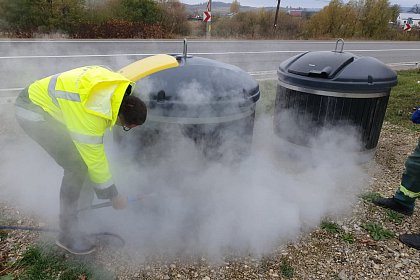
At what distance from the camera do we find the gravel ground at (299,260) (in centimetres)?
239

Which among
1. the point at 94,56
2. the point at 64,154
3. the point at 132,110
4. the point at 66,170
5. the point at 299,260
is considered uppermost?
the point at 132,110

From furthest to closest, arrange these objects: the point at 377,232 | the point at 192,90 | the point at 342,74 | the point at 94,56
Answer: the point at 94,56 → the point at 342,74 → the point at 377,232 → the point at 192,90

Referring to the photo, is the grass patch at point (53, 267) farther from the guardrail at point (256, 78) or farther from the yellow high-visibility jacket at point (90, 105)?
the guardrail at point (256, 78)

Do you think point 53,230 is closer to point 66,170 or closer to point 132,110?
point 66,170

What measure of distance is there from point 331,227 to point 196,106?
60.9 inches

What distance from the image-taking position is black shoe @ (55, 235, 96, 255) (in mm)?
2420

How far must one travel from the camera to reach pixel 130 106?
2039mm

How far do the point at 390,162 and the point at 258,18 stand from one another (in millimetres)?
19974

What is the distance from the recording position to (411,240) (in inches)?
109

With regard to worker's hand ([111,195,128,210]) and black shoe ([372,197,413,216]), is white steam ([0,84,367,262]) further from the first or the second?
worker's hand ([111,195,128,210])

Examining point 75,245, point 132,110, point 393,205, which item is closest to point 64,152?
point 132,110

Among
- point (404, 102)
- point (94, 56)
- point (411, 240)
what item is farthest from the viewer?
point (94, 56)

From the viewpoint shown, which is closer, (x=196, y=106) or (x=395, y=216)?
(x=196, y=106)

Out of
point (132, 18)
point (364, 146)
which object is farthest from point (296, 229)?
point (132, 18)
